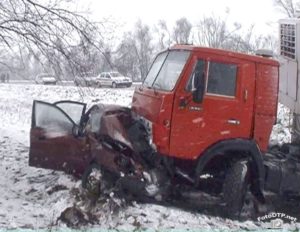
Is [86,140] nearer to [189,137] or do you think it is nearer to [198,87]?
[189,137]

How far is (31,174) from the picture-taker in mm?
9570

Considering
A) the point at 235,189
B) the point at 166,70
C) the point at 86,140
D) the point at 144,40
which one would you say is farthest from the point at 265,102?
the point at 144,40

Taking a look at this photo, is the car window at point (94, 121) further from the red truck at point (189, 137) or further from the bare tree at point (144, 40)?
the bare tree at point (144, 40)

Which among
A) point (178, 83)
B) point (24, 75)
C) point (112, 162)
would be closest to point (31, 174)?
point (112, 162)

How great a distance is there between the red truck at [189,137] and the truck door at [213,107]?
0.6 inches

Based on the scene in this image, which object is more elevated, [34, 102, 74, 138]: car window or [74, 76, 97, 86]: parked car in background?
[74, 76, 97, 86]: parked car in background

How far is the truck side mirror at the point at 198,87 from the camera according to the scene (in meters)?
7.29

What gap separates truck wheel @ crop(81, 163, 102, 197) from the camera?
7383 mm

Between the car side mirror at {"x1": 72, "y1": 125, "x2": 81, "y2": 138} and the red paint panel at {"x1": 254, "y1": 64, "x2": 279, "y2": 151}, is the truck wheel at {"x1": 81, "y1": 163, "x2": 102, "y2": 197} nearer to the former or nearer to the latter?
the car side mirror at {"x1": 72, "y1": 125, "x2": 81, "y2": 138}

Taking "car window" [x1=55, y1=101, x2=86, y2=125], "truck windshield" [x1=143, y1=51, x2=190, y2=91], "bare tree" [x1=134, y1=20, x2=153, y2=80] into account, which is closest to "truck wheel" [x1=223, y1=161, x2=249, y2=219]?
"truck windshield" [x1=143, y1=51, x2=190, y2=91]

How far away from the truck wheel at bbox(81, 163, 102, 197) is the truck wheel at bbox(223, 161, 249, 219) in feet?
6.26

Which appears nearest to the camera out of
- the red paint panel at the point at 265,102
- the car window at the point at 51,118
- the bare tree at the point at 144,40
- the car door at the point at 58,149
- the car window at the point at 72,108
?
the red paint panel at the point at 265,102

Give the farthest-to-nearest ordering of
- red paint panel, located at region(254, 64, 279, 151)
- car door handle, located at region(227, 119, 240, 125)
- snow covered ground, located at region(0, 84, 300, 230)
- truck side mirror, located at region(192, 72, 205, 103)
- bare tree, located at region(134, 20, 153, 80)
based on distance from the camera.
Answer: bare tree, located at region(134, 20, 153, 80) → red paint panel, located at region(254, 64, 279, 151) → car door handle, located at region(227, 119, 240, 125) → truck side mirror, located at region(192, 72, 205, 103) → snow covered ground, located at region(0, 84, 300, 230)

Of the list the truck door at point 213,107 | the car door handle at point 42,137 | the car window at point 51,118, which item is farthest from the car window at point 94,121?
the truck door at point 213,107
